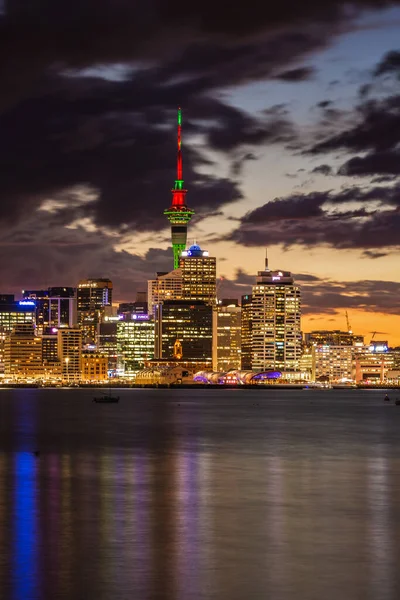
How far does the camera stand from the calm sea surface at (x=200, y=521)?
34438 millimetres

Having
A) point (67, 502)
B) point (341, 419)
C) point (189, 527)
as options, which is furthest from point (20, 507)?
point (341, 419)

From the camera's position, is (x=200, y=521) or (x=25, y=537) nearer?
(x=25, y=537)

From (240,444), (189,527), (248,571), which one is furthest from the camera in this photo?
(240,444)

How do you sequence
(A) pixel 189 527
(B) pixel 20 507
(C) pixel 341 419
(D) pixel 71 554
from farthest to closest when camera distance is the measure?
1. (C) pixel 341 419
2. (B) pixel 20 507
3. (A) pixel 189 527
4. (D) pixel 71 554

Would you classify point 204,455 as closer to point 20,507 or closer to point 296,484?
point 296,484

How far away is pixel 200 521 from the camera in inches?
1860

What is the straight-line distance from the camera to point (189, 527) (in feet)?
150

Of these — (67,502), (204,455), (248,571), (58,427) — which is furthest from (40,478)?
(58,427)

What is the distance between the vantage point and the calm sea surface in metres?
34.4

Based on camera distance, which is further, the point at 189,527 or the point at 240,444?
the point at 240,444

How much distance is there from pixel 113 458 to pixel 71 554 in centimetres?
4391

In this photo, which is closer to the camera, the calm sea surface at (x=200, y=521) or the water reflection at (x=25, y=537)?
the water reflection at (x=25, y=537)

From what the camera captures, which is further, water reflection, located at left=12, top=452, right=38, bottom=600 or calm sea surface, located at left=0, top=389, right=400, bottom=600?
calm sea surface, located at left=0, top=389, right=400, bottom=600

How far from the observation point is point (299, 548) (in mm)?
40781
